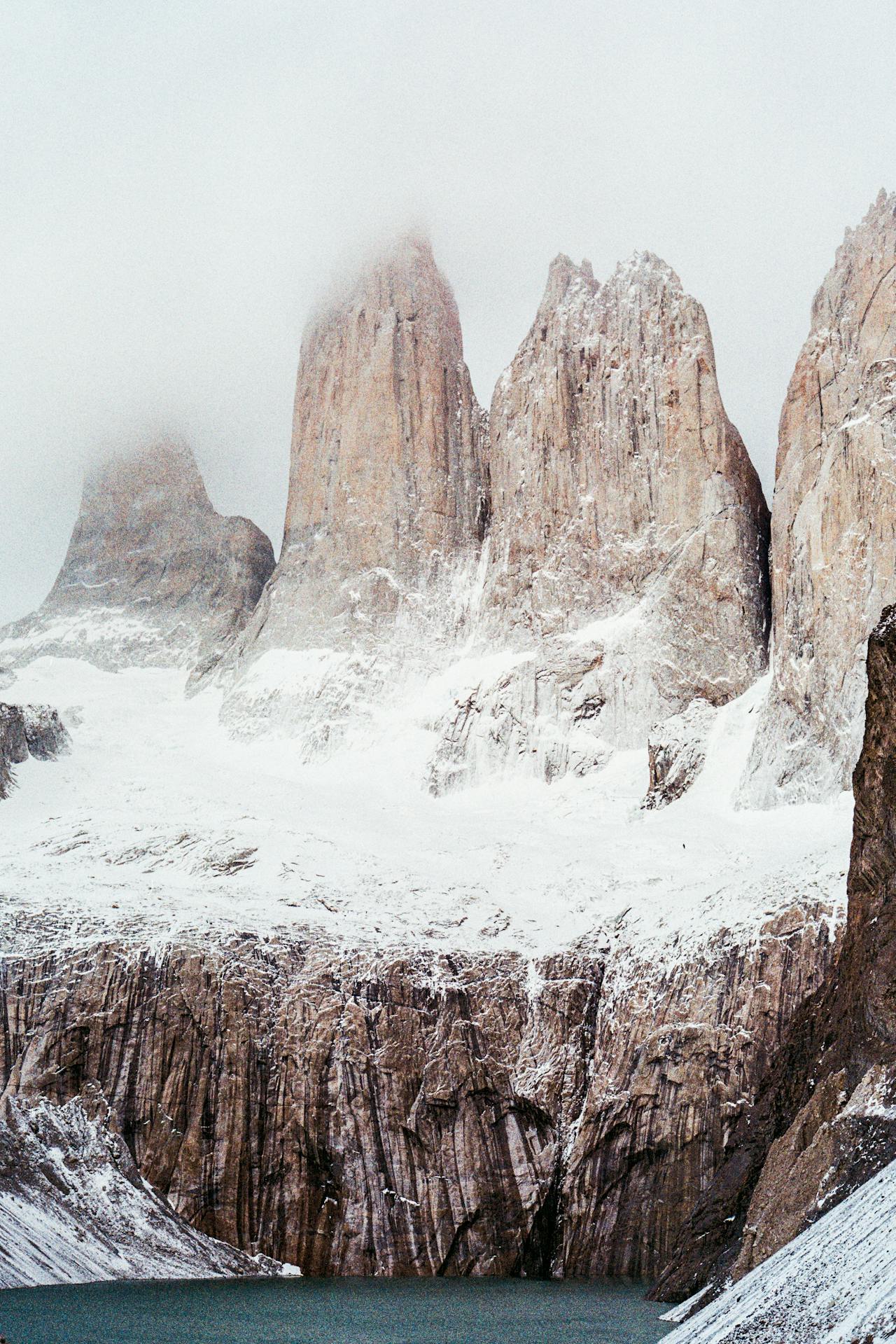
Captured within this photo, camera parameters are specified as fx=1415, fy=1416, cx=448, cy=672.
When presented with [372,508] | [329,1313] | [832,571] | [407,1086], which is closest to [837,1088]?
[329,1313]

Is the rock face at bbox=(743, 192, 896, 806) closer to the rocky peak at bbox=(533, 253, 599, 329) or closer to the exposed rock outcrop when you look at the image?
the exposed rock outcrop

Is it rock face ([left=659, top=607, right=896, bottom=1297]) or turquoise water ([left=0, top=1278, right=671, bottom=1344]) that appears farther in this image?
turquoise water ([left=0, top=1278, right=671, bottom=1344])

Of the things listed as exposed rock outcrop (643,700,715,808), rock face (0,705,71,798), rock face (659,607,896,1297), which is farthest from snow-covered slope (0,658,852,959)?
rock face (659,607,896,1297)

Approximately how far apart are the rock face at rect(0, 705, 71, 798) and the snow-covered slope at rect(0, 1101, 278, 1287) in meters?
39.8

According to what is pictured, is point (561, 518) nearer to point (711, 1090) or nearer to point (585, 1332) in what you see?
point (711, 1090)

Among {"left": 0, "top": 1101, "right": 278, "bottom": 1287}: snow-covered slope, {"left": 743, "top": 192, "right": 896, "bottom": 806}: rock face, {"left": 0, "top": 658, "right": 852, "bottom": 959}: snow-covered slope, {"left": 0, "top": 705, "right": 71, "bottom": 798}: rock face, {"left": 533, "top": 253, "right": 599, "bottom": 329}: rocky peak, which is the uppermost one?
{"left": 533, "top": 253, "right": 599, "bottom": 329}: rocky peak

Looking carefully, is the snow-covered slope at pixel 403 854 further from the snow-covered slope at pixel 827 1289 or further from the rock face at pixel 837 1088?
the snow-covered slope at pixel 827 1289

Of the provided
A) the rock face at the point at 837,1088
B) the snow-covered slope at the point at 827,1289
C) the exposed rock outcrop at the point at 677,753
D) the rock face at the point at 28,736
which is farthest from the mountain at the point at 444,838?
the snow-covered slope at the point at 827,1289

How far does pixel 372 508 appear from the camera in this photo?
114 metres

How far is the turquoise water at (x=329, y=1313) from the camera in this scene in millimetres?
32781

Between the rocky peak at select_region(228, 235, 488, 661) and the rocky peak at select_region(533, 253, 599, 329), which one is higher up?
the rocky peak at select_region(533, 253, 599, 329)

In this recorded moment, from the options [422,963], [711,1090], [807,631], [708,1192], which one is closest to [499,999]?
[422,963]

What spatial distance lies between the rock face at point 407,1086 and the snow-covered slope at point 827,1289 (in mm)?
28683

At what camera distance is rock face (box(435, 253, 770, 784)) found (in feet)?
304
